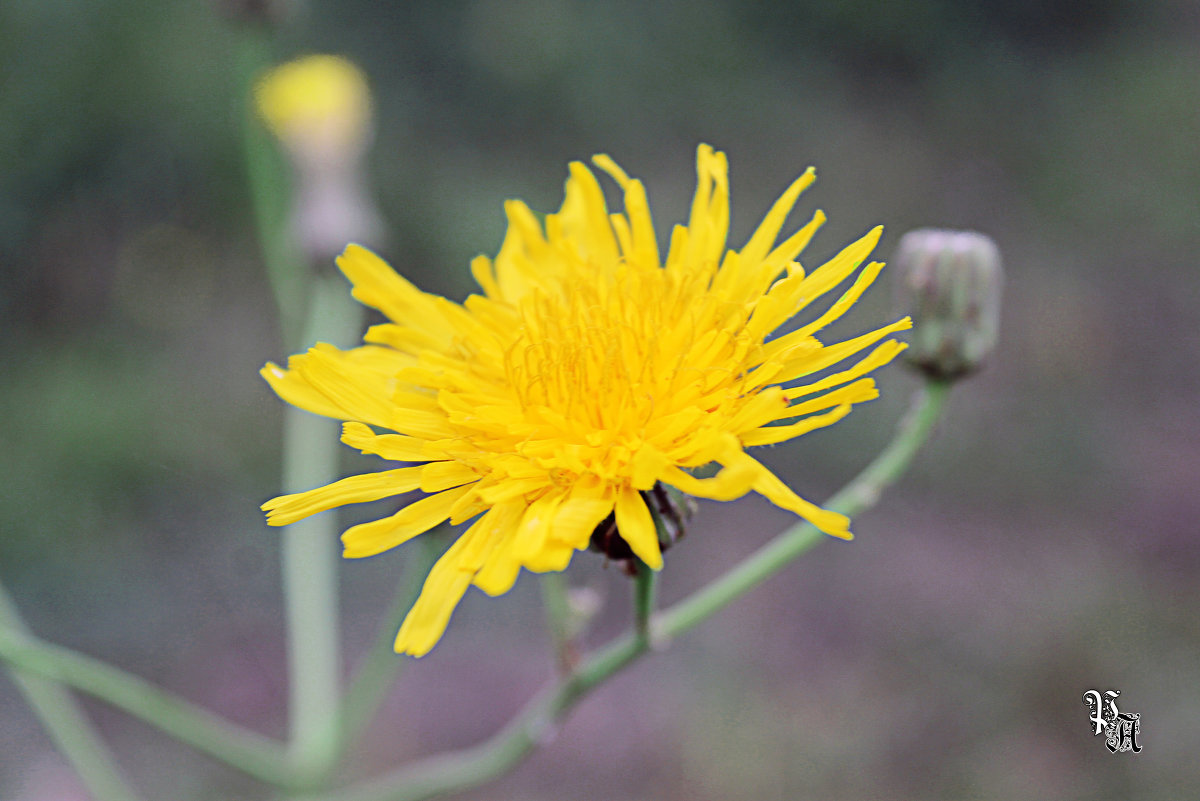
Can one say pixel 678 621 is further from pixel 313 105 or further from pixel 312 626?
pixel 313 105

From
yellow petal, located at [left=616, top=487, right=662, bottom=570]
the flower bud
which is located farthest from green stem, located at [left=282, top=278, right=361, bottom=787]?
the flower bud

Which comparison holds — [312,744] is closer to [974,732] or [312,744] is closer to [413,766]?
[413,766]

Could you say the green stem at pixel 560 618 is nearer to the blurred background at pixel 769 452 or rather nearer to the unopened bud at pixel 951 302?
the unopened bud at pixel 951 302

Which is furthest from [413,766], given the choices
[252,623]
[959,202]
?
[959,202]

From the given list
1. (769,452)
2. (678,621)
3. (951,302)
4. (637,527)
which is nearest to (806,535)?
(678,621)

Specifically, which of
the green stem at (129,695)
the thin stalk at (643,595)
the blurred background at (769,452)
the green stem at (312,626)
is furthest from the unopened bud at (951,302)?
the blurred background at (769,452)

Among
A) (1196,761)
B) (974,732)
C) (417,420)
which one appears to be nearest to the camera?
(417,420)
